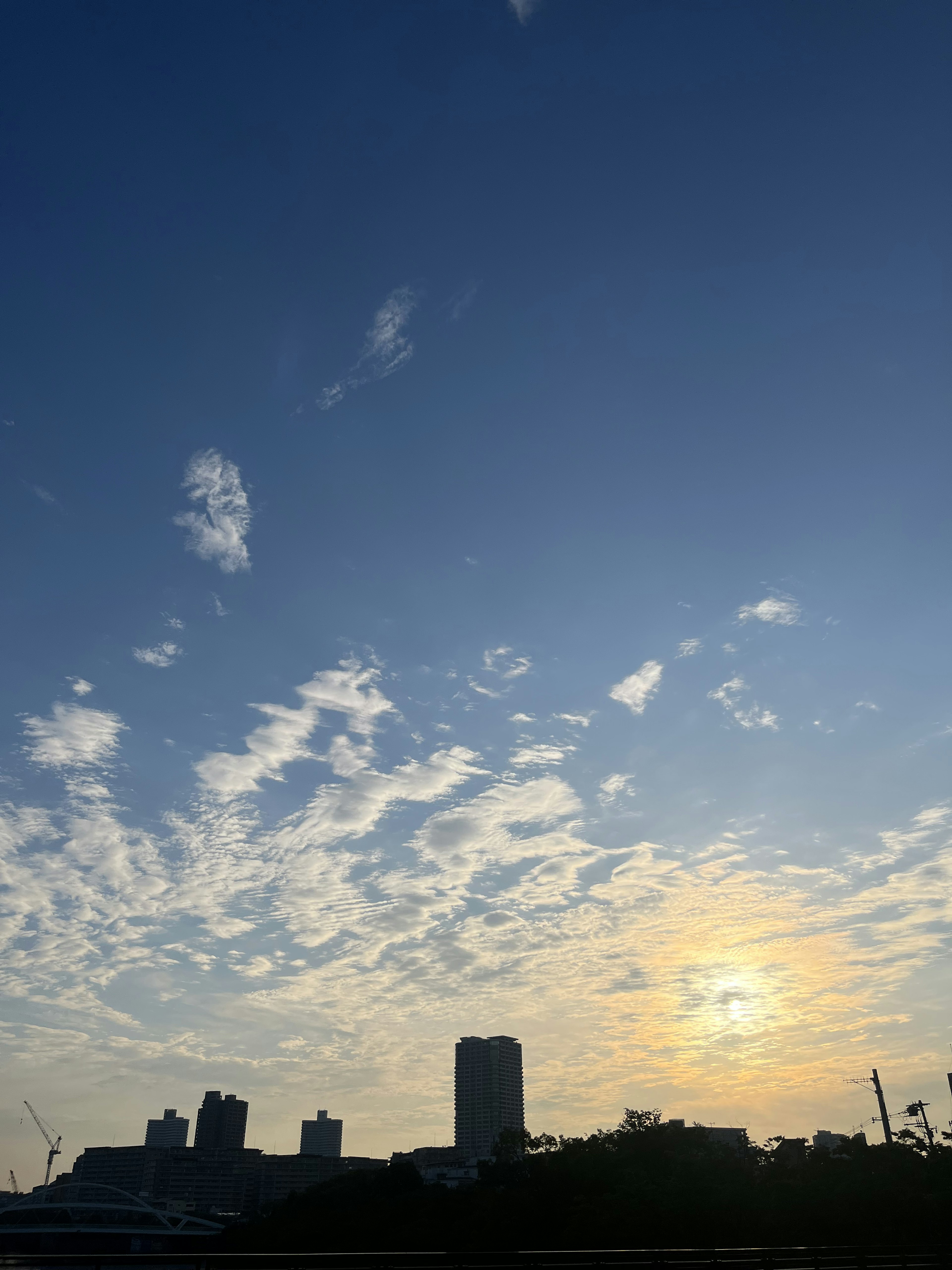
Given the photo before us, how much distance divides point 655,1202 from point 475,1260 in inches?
1797

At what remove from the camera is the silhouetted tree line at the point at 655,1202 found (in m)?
47.3

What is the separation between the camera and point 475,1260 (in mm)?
16422

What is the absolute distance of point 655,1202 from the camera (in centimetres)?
5434

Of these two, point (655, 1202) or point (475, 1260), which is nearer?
point (475, 1260)

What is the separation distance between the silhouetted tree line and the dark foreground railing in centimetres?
1213

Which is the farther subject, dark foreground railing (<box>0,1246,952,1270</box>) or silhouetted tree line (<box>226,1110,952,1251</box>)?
silhouetted tree line (<box>226,1110,952,1251</box>)

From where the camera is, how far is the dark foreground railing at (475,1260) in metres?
13.8

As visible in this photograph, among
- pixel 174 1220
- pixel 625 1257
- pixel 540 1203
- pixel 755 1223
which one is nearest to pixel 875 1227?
pixel 755 1223

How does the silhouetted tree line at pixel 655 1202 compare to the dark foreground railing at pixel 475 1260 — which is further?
the silhouetted tree line at pixel 655 1202

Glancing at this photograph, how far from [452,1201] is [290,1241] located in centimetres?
2150

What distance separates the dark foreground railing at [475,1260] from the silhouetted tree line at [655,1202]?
39.8 ft

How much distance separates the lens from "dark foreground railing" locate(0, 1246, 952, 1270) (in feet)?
45.2

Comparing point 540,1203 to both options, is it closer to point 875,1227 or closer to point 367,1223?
point 367,1223

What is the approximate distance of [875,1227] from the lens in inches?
1813
